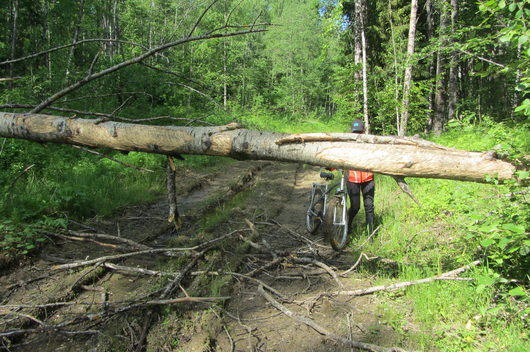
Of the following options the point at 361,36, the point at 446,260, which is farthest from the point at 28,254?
the point at 361,36

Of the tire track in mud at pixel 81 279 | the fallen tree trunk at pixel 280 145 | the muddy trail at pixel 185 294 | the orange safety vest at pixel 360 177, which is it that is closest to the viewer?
the fallen tree trunk at pixel 280 145

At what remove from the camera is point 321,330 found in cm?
288

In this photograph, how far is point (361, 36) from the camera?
13.9m

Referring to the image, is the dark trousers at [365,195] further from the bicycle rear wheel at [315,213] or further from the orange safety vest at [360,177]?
the bicycle rear wheel at [315,213]

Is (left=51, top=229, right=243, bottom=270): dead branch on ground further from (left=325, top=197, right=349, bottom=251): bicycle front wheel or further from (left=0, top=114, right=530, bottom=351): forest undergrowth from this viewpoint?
(left=325, top=197, right=349, bottom=251): bicycle front wheel

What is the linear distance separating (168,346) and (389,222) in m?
4.22

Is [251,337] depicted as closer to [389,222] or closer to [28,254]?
[28,254]

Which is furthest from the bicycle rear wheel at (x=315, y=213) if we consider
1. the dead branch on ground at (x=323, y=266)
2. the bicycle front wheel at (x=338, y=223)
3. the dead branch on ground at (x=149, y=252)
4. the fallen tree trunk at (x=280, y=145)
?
the fallen tree trunk at (x=280, y=145)

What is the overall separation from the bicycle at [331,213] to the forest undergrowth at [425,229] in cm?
33

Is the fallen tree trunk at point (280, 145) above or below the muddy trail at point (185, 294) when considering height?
above

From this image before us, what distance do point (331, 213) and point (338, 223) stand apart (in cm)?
24

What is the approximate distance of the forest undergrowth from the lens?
2.69 metres

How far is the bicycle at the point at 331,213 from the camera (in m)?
4.97

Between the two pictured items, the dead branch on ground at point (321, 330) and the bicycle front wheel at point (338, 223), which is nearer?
the dead branch on ground at point (321, 330)
